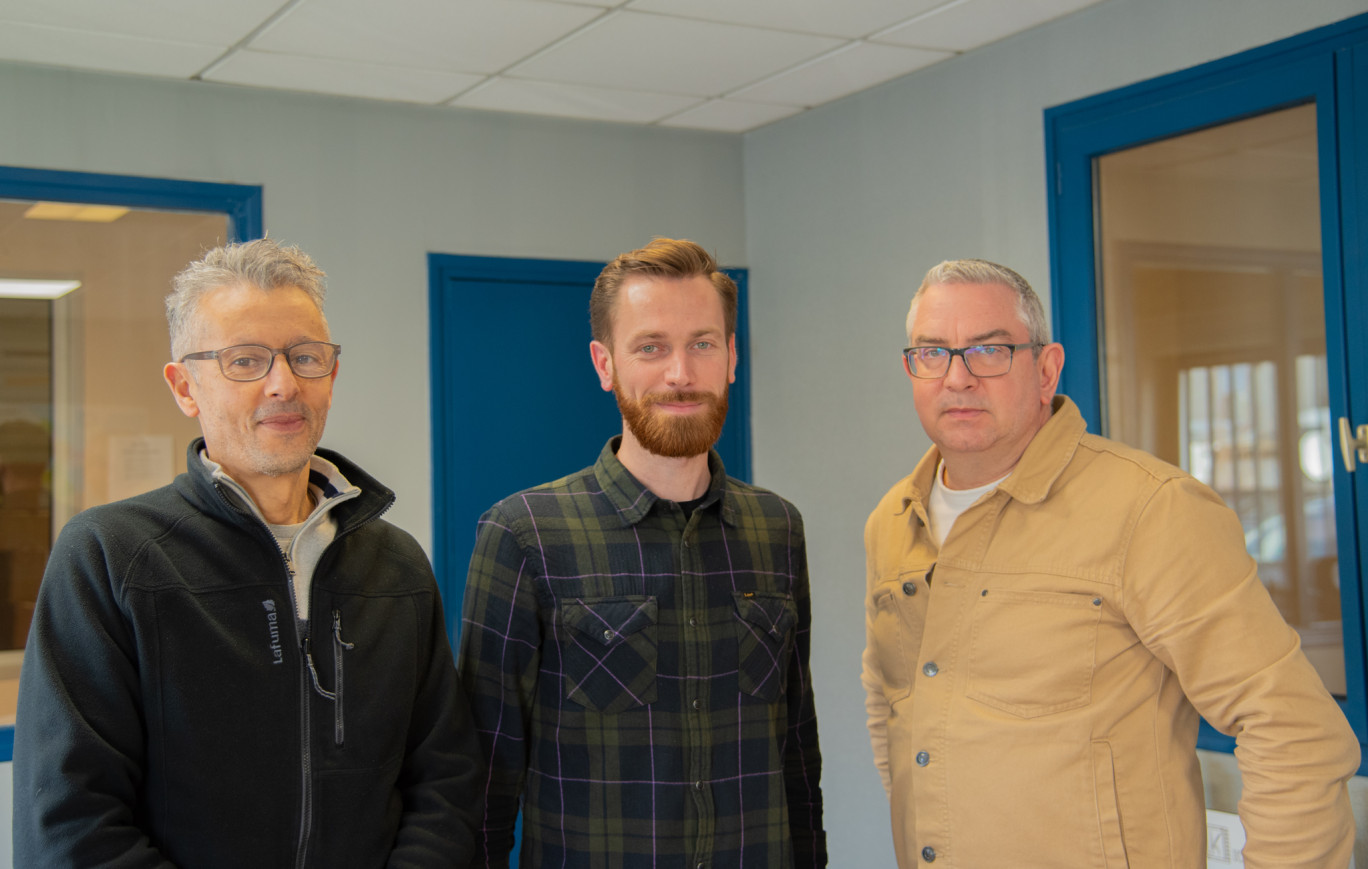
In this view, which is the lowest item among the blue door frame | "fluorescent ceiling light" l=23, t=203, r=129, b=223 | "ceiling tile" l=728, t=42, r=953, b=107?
"fluorescent ceiling light" l=23, t=203, r=129, b=223

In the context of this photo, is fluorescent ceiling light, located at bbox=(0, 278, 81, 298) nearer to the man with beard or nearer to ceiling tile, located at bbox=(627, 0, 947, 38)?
ceiling tile, located at bbox=(627, 0, 947, 38)

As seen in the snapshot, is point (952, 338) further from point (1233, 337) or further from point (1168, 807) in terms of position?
point (1233, 337)

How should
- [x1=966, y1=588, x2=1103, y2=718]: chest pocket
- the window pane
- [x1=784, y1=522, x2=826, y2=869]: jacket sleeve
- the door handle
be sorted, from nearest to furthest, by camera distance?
[x1=966, y1=588, x2=1103, y2=718]: chest pocket → [x1=784, y1=522, x2=826, y2=869]: jacket sleeve → the door handle → the window pane

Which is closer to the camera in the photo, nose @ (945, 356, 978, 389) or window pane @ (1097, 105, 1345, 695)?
nose @ (945, 356, 978, 389)

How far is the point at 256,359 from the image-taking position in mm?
1639

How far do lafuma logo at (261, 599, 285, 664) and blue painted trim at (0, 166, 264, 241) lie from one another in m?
2.44

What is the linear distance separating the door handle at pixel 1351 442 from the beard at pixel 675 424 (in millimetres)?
1659

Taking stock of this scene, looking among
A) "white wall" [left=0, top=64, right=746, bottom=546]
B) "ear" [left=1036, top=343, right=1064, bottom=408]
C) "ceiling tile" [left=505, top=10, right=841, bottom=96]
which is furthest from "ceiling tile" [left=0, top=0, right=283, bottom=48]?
"ear" [left=1036, top=343, right=1064, bottom=408]

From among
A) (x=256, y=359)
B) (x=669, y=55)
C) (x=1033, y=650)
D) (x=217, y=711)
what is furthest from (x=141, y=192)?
(x=1033, y=650)

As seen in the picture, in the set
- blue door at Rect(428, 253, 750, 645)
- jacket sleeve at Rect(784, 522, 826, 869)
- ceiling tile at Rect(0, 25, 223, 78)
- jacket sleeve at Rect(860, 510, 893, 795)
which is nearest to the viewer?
jacket sleeve at Rect(784, 522, 826, 869)

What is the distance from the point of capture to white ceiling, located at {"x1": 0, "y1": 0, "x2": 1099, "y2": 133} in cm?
315

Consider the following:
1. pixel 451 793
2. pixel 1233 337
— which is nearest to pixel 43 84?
pixel 451 793

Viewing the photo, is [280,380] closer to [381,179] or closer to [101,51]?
[101,51]

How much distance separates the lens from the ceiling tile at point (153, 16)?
305 cm
